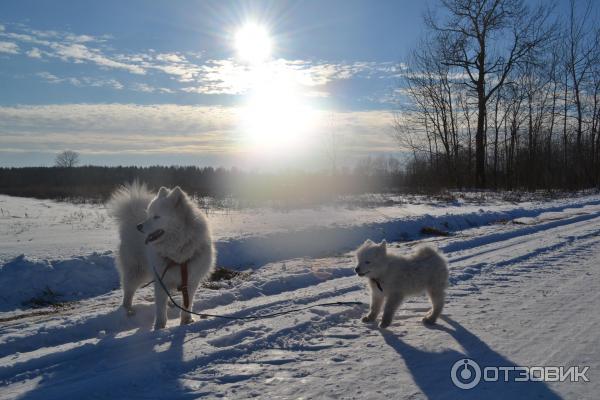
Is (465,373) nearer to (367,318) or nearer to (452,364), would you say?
(452,364)

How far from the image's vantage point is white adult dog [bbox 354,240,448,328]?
220 inches

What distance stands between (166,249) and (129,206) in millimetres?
1419

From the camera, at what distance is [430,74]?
3819 cm

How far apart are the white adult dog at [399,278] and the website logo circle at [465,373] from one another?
139 centimetres

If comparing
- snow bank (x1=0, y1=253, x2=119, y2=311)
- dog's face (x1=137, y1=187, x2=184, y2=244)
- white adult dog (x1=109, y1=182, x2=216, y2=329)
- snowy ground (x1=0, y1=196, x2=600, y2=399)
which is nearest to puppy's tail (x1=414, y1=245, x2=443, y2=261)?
snowy ground (x1=0, y1=196, x2=600, y2=399)

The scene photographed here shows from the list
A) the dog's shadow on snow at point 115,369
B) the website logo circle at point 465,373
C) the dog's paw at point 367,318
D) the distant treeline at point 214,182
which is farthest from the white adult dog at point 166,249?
the distant treeline at point 214,182

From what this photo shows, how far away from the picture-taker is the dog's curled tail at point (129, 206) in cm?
674

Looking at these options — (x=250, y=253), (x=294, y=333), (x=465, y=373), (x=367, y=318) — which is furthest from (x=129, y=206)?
(x=465, y=373)

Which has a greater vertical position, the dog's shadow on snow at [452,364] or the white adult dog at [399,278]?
the white adult dog at [399,278]

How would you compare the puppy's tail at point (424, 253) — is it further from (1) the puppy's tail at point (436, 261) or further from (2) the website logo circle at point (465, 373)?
(2) the website logo circle at point (465, 373)

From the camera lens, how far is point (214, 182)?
50875 millimetres

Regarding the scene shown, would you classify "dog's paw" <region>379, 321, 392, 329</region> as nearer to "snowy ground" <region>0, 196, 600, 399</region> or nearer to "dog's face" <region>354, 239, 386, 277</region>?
"snowy ground" <region>0, 196, 600, 399</region>

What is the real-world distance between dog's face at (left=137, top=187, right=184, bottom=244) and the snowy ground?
4.18 ft

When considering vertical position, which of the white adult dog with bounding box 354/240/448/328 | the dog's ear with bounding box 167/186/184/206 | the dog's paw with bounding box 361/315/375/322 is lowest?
the dog's paw with bounding box 361/315/375/322
